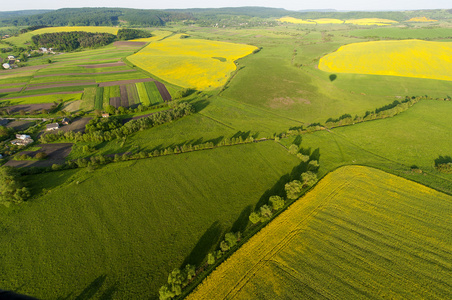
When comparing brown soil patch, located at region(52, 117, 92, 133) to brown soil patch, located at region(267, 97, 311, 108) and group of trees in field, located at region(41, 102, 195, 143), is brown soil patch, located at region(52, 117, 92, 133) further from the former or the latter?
brown soil patch, located at region(267, 97, 311, 108)

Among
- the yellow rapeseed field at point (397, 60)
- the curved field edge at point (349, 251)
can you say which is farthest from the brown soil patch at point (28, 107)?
the yellow rapeseed field at point (397, 60)

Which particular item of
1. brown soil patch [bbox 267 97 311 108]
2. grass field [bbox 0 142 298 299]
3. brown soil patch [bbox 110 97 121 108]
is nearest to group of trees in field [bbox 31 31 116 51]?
brown soil patch [bbox 110 97 121 108]

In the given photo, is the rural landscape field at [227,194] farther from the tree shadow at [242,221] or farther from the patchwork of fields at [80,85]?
the patchwork of fields at [80,85]

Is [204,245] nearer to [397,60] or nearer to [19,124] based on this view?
[19,124]

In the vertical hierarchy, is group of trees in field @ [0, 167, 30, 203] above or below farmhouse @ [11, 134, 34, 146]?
below

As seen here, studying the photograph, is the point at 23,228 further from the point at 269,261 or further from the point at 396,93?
the point at 396,93

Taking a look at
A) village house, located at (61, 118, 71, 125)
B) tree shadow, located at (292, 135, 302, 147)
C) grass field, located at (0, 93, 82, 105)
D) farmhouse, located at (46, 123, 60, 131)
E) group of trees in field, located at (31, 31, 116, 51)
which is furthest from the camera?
group of trees in field, located at (31, 31, 116, 51)
